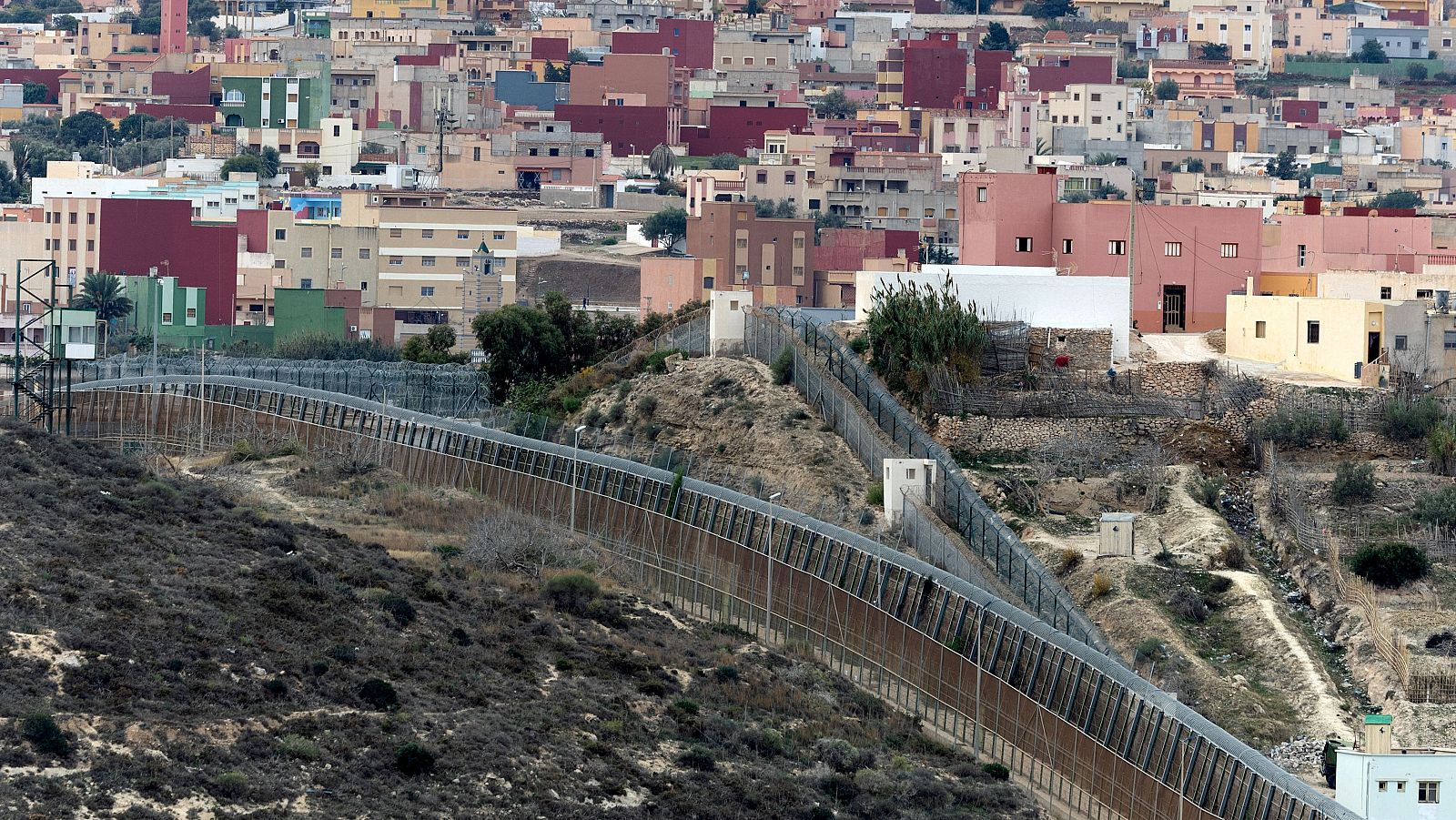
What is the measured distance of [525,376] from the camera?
5753cm

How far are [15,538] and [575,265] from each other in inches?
2572

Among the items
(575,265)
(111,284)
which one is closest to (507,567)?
(111,284)

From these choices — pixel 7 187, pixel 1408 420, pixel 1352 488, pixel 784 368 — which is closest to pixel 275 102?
pixel 7 187

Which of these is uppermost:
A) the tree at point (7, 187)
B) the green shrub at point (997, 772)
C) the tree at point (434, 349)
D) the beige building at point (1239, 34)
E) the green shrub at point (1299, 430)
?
the beige building at point (1239, 34)

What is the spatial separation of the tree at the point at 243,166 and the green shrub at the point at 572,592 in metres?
79.5

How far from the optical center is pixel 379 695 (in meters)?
31.2

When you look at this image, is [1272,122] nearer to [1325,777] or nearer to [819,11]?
[819,11]

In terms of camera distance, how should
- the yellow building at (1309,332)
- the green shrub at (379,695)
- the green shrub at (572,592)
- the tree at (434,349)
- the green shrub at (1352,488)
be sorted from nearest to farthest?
1. the green shrub at (379,695)
2. the green shrub at (572,592)
3. the green shrub at (1352,488)
4. the yellow building at (1309,332)
5. the tree at (434,349)

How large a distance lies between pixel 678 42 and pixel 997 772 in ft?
397

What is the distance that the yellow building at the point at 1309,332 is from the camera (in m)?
49.3

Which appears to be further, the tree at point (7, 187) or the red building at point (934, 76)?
the red building at point (934, 76)

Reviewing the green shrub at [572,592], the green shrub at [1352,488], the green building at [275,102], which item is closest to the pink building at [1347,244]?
the green shrub at [1352,488]

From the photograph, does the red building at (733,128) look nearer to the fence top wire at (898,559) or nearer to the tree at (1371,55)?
the tree at (1371,55)

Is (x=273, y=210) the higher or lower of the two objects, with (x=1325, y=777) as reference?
higher
